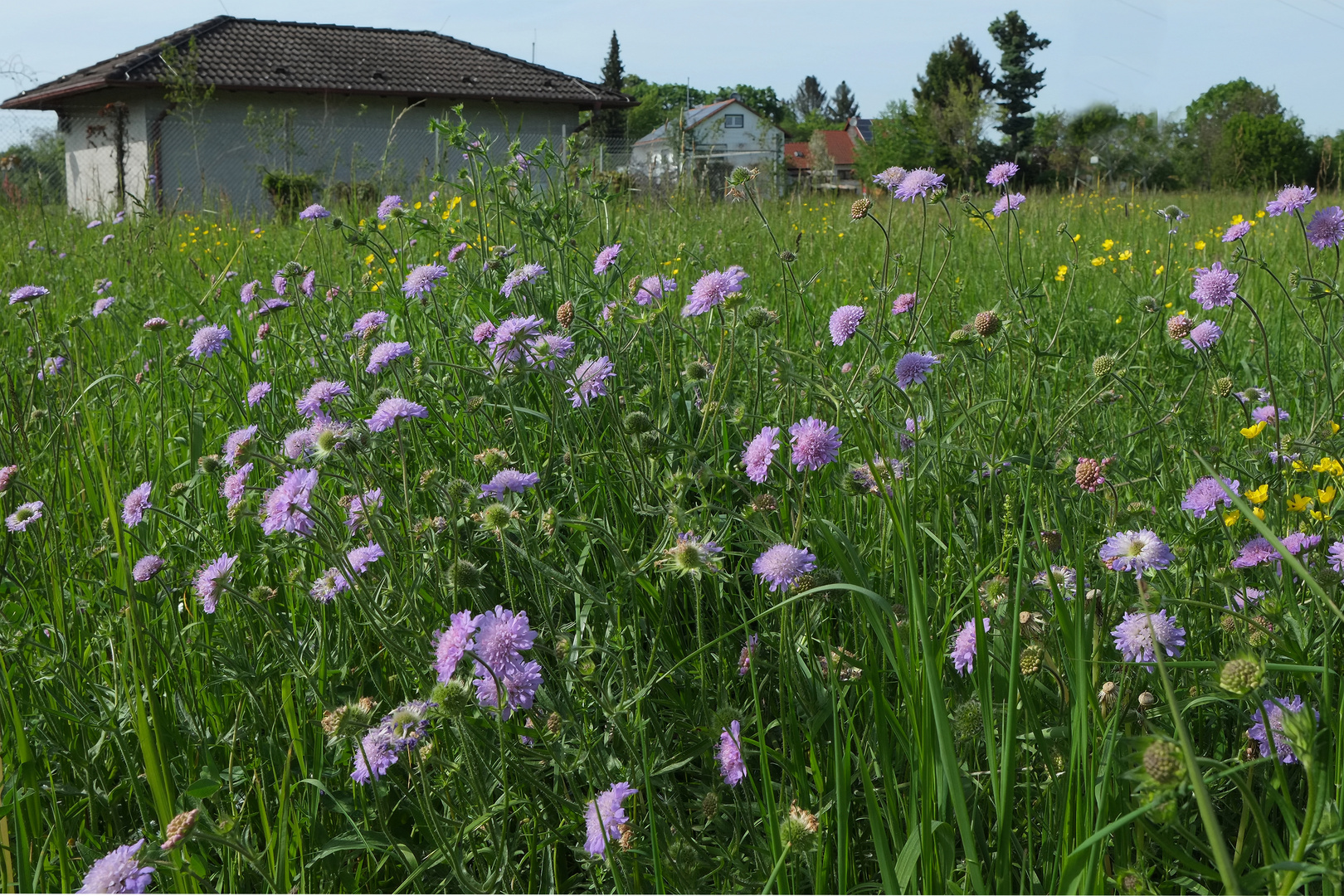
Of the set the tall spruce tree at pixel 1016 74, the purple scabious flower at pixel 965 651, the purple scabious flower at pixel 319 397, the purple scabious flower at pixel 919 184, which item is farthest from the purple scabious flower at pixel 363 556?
the tall spruce tree at pixel 1016 74

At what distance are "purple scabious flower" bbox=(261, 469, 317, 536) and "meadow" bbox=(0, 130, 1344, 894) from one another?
0.01 meters

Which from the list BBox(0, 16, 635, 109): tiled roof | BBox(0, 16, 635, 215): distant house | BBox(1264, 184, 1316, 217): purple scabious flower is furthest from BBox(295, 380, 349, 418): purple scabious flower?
BBox(0, 16, 635, 109): tiled roof

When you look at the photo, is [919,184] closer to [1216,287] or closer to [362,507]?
[1216,287]

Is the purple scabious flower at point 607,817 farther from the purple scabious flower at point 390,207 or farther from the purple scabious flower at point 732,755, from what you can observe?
the purple scabious flower at point 390,207

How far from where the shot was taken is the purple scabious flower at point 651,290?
6.19 feet

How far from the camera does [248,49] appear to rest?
20.3m

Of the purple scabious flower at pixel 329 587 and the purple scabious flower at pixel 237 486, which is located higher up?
the purple scabious flower at pixel 237 486

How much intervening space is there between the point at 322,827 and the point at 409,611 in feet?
0.98

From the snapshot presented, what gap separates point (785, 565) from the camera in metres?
1.07

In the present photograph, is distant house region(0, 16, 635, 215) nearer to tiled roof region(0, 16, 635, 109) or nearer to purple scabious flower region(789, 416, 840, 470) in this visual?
tiled roof region(0, 16, 635, 109)

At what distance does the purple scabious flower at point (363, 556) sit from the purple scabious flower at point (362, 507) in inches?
1.2

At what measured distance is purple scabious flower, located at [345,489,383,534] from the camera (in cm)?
123

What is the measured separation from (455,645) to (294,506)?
0.36 meters

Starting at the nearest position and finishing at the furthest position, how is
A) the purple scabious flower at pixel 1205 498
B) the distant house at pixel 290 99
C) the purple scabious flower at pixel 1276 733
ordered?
the purple scabious flower at pixel 1276 733
the purple scabious flower at pixel 1205 498
the distant house at pixel 290 99
